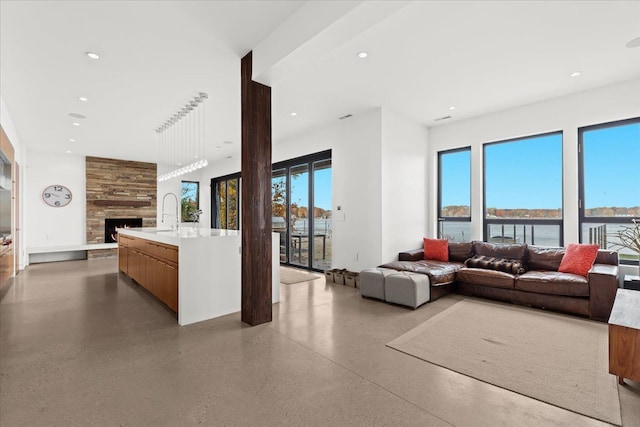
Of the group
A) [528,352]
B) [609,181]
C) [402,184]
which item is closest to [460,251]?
[402,184]

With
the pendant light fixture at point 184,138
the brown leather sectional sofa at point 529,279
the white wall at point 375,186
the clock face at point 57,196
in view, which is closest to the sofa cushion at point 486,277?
the brown leather sectional sofa at point 529,279

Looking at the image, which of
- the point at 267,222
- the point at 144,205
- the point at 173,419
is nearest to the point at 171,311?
the point at 267,222

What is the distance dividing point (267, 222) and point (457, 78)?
303cm

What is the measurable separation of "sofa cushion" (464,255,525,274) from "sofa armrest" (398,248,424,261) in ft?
2.46

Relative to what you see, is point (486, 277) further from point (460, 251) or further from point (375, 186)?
point (375, 186)

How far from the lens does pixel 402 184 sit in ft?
18.4

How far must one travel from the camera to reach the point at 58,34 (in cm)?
294

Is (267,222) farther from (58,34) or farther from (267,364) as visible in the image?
(58,34)

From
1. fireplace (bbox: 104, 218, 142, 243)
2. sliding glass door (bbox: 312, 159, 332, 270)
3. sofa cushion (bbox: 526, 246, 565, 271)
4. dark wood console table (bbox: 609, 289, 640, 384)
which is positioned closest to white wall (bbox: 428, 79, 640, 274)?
sofa cushion (bbox: 526, 246, 565, 271)

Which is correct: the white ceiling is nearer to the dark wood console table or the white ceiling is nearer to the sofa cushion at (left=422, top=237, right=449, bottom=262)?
the sofa cushion at (left=422, top=237, right=449, bottom=262)

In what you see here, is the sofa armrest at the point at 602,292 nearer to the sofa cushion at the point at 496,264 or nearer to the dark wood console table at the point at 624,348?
the sofa cushion at the point at 496,264

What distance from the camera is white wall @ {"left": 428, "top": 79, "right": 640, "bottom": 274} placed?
425cm

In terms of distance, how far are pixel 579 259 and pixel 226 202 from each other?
8.82 meters

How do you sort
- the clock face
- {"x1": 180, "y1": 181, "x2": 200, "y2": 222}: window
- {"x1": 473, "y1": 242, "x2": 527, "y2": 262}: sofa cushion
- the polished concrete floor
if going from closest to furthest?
the polished concrete floor
{"x1": 473, "y1": 242, "x2": 527, "y2": 262}: sofa cushion
the clock face
{"x1": 180, "y1": 181, "x2": 200, "y2": 222}: window
